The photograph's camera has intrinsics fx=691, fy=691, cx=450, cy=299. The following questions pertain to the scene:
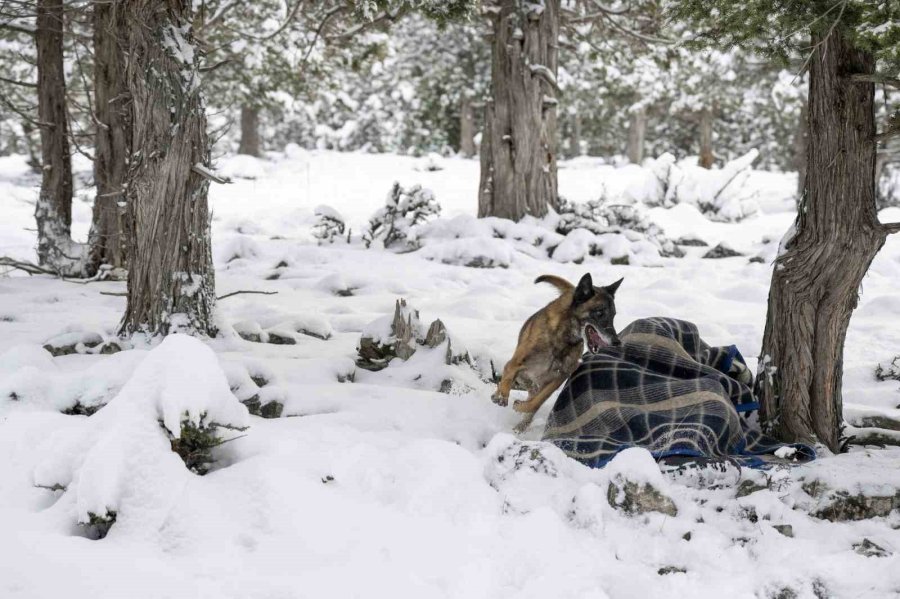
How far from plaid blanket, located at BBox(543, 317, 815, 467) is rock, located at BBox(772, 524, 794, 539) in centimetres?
55

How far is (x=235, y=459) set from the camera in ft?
11.2

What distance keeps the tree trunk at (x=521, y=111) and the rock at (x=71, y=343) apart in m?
7.85

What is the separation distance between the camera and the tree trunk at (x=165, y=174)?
4688 mm

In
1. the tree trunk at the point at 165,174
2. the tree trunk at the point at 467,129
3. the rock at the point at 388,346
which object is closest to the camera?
the tree trunk at the point at 165,174

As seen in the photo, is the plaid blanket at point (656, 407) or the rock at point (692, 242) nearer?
the plaid blanket at point (656, 407)

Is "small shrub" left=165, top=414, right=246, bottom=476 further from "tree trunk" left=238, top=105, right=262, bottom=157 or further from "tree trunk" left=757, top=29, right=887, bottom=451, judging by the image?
"tree trunk" left=238, top=105, right=262, bottom=157

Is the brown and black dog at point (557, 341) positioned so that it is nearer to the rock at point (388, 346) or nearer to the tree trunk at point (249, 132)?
the rock at point (388, 346)

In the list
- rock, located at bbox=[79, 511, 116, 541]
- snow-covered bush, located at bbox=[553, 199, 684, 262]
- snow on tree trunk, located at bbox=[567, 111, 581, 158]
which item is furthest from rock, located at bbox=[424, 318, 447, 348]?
snow on tree trunk, located at bbox=[567, 111, 581, 158]

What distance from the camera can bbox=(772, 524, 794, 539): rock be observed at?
3.06 m

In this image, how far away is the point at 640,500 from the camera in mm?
3193

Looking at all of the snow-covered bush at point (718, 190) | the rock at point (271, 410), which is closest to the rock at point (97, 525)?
the rock at point (271, 410)

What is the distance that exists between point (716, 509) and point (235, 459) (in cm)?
234

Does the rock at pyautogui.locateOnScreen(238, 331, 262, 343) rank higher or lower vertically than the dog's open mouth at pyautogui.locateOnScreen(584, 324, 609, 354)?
lower

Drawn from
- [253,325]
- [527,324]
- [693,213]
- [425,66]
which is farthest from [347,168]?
[527,324]
